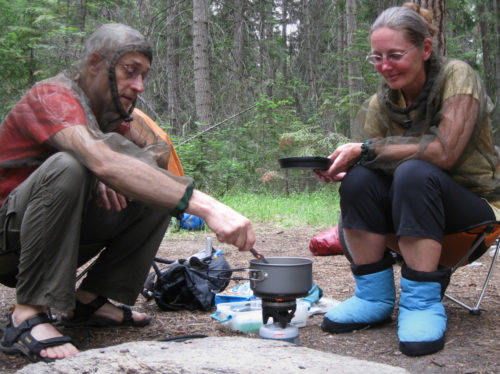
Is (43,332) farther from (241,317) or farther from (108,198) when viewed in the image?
(241,317)

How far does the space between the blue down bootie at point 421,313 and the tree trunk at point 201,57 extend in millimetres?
7965

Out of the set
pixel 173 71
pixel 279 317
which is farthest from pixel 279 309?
pixel 173 71

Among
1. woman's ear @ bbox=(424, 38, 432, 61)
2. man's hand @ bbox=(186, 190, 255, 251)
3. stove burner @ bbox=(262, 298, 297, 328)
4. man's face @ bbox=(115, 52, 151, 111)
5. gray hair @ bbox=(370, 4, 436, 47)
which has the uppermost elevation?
gray hair @ bbox=(370, 4, 436, 47)

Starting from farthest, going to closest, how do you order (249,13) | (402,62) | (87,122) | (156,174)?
(249,13), (402,62), (87,122), (156,174)

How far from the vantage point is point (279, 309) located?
1.94 meters

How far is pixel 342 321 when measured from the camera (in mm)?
2330

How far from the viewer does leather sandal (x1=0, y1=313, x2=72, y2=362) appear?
190 centimetres

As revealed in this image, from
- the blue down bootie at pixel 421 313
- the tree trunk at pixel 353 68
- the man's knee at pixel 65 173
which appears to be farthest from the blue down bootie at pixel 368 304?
the tree trunk at pixel 353 68

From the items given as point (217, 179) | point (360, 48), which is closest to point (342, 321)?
point (217, 179)

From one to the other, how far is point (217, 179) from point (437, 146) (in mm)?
7200

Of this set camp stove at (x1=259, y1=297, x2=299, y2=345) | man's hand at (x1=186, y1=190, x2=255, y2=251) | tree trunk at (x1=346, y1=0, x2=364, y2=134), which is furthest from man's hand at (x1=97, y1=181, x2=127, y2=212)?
tree trunk at (x1=346, y1=0, x2=364, y2=134)

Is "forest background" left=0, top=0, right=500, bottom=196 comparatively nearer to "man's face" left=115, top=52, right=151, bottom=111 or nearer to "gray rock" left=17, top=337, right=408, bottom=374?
"man's face" left=115, top=52, right=151, bottom=111

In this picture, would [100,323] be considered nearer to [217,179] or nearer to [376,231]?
[376,231]

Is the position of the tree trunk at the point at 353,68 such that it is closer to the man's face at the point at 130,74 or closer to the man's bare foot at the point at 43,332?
the man's face at the point at 130,74
